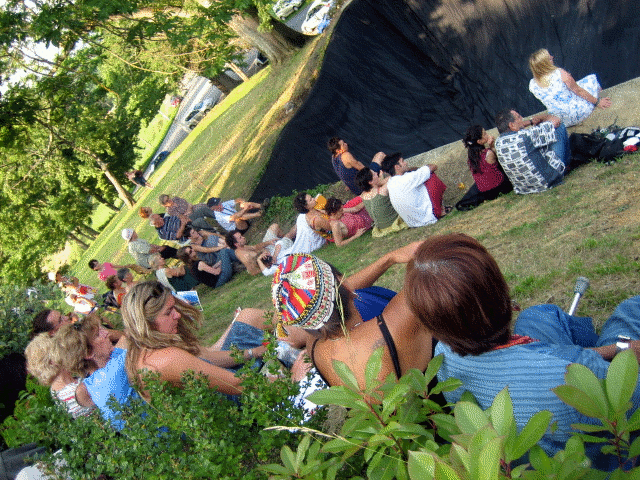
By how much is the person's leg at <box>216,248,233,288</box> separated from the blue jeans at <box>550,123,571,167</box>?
253 inches

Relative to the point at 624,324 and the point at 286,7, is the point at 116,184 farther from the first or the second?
the point at 624,324

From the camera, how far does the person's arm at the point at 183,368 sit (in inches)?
137

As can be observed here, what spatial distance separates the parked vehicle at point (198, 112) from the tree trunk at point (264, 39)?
1230cm

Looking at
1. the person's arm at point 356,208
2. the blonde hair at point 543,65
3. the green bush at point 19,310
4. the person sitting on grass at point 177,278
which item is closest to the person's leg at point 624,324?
the blonde hair at point 543,65

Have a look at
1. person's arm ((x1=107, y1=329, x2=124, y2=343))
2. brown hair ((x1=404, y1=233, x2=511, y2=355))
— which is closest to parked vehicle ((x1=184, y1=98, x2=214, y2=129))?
person's arm ((x1=107, y1=329, x2=124, y2=343))

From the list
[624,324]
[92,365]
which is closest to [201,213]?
[92,365]

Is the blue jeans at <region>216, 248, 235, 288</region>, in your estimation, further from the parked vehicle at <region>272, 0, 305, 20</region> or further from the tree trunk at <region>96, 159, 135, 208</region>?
the parked vehicle at <region>272, 0, 305, 20</region>

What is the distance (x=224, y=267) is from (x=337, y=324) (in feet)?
26.3

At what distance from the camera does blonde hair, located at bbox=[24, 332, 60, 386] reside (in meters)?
4.16

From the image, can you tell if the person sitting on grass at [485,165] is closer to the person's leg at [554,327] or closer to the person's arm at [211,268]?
the person's leg at [554,327]

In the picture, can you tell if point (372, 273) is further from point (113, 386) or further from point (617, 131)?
point (617, 131)

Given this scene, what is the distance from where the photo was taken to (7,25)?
31.4 ft

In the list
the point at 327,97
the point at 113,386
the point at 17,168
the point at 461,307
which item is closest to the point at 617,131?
the point at 461,307

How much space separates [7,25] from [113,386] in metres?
8.53
